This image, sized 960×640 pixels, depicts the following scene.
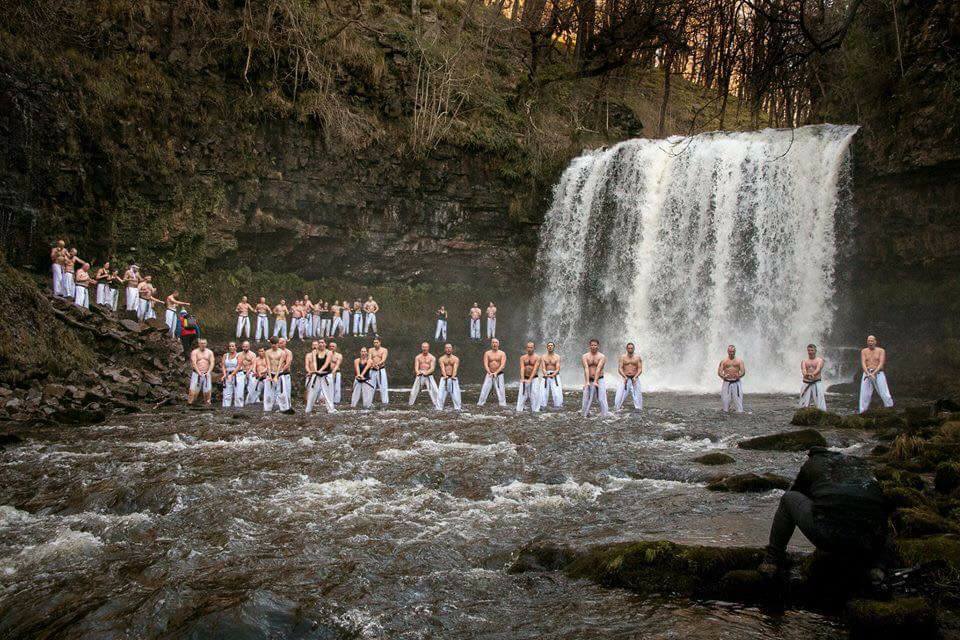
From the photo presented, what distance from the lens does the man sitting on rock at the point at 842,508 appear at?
17.0 ft

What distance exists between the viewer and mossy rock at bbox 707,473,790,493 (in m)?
9.29

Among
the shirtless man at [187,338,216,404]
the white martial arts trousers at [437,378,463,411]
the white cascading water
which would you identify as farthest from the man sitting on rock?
the white cascading water

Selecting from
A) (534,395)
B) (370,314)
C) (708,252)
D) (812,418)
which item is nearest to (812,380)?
(812,418)

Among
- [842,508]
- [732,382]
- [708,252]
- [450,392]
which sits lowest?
[842,508]

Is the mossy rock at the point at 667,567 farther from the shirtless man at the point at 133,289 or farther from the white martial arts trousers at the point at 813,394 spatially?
the shirtless man at the point at 133,289

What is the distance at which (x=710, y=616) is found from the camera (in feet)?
17.9

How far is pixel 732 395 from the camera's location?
18141 mm

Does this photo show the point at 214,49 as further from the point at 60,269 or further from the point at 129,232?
the point at 60,269

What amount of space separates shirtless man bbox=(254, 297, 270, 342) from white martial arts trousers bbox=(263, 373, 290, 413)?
7.77 metres

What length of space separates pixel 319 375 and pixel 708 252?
15.7 metres

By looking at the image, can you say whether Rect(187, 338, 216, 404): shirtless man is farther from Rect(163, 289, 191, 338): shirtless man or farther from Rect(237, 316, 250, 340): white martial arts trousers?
Rect(237, 316, 250, 340): white martial arts trousers

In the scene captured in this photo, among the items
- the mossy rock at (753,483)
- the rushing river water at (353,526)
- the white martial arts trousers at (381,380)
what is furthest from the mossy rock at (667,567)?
the white martial arts trousers at (381,380)

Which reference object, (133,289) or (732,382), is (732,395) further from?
(133,289)

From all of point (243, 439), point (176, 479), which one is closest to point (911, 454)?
point (176, 479)
